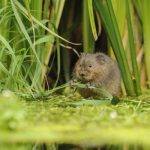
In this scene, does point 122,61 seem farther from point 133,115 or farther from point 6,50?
point 133,115

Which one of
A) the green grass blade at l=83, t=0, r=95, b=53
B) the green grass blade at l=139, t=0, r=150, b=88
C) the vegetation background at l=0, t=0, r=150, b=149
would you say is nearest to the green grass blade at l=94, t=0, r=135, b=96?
the vegetation background at l=0, t=0, r=150, b=149

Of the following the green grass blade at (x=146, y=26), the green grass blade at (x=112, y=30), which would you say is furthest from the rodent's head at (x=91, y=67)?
the green grass blade at (x=146, y=26)

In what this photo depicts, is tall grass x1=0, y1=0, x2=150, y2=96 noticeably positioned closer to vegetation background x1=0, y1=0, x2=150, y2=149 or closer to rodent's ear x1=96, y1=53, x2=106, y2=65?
vegetation background x1=0, y1=0, x2=150, y2=149

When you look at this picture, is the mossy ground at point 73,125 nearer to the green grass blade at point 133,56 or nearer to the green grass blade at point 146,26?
the green grass blade at point 133,56

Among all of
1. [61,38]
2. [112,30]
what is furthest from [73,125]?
[112,30]

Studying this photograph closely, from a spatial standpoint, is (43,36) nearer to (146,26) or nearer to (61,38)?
(61,38)

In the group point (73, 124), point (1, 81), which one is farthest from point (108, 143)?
point (1, 81)
